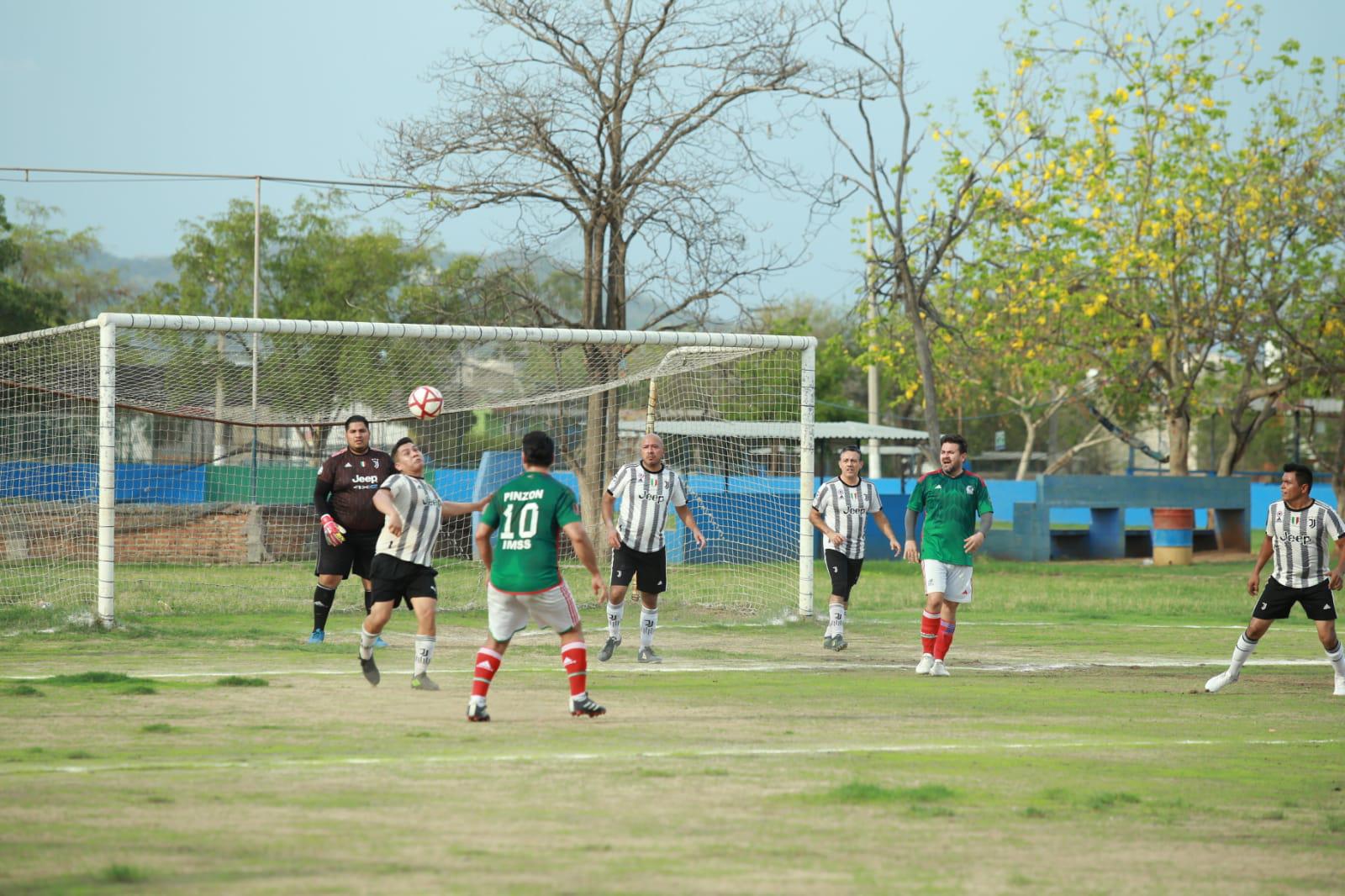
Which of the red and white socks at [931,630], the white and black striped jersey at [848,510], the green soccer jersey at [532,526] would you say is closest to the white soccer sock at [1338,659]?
the red and white socks at [931,630]

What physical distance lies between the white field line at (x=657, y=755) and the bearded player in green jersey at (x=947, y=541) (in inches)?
138

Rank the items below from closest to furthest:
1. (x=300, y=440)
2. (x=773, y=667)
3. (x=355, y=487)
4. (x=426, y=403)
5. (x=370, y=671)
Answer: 1. (x=370, y=671)
2. (x=773, y=667)
3. (x=355, y=487)
4. (x=426, y=403)
5. (x=300, y=440)

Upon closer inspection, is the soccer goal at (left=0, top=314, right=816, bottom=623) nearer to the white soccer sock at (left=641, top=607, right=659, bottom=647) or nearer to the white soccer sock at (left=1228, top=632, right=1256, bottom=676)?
the white soccer sock at (left=641, top=607, right=659, bottom=647)

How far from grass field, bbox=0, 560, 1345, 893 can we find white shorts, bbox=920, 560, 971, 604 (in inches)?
28.0

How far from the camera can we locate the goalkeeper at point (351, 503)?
13.4 meters

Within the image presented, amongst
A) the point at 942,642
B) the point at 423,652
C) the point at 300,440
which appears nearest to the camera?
the point at 423,652

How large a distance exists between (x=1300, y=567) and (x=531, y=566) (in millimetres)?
6111

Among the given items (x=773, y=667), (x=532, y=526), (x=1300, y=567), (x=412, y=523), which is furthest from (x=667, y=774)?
(x=1300, y=567)

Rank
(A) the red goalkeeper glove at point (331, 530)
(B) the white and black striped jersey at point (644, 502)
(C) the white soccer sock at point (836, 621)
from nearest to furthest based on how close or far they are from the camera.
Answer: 1. (B) the white and black striped jersey at point (644, 502)
2. (A) the red goalkeeper glove at point (331, 530)
3. (C) the white soccer sock at point (836, 621)

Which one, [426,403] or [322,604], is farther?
[426,403]

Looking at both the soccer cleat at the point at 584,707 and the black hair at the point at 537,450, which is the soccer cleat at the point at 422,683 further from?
the black hair at the point at 537,450

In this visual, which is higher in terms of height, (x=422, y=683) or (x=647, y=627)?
(x=647, y=627)

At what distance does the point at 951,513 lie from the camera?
12344mm

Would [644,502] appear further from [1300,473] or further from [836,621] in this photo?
[1300,473]
